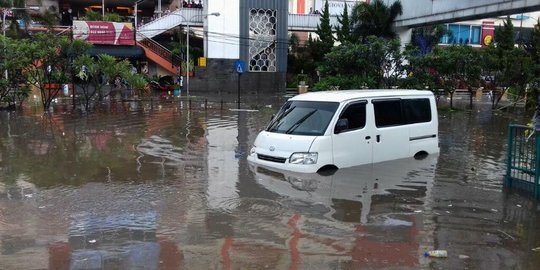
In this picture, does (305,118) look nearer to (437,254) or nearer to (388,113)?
(388,113)

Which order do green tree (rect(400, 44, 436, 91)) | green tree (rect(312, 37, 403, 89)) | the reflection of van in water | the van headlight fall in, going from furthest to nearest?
green tree (rect(400, 44, 436, 91)), green tree (rect(312, 37, 403, 89)), the reflection of van in water, the van headlight

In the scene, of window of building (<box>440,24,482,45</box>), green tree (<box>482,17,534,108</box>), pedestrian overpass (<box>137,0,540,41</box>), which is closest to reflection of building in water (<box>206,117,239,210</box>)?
green tree (<box>482,17,534,108</box>)

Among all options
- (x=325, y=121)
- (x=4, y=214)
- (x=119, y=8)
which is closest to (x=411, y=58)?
A: (x=325, y=121)

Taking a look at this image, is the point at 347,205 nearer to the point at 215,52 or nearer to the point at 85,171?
the point at 85,171

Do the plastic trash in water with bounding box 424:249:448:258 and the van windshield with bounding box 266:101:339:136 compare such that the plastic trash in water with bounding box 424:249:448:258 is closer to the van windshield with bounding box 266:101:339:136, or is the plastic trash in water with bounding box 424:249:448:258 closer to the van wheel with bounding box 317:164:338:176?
the van wheel with bounding box 317:164:338:176

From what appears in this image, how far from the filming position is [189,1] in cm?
5291

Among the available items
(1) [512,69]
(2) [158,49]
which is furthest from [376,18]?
(2) [158,49]

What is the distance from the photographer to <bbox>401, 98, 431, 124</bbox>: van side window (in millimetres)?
11797

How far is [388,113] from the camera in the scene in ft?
37.1

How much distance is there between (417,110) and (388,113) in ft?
3.85

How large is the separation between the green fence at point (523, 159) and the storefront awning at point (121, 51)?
39.4 metres

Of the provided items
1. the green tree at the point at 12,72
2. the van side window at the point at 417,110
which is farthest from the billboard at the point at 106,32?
the van side window at the point at 417,110

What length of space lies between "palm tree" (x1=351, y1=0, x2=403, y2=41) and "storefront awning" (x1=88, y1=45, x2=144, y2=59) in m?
19.0

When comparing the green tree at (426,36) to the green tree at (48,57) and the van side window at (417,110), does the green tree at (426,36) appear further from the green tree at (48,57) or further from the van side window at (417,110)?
the van side window at (417,110)
